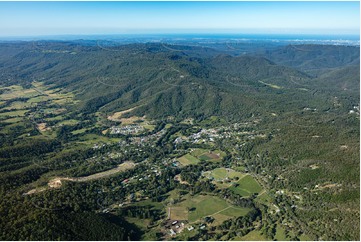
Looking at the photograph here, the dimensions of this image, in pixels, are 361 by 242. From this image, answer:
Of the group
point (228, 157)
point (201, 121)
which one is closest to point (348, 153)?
point (228, 157)

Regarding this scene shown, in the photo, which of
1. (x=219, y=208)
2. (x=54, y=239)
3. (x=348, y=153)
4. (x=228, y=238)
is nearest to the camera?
(x=54, y=239)

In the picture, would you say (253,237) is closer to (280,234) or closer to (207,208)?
(280,234)

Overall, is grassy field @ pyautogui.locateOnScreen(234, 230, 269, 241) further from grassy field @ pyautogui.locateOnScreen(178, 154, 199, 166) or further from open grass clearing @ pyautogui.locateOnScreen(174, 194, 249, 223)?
grassy field @ pyautogui.locateOnScreen(178, 154, 199, 166)

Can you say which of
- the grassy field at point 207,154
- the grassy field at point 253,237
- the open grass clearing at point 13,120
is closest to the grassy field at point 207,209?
the grassy field at point 253,237

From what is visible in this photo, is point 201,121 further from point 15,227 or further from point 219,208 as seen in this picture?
point 15,227

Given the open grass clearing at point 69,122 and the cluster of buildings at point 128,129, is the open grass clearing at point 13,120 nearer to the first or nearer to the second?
the open grass clearing at point 69,122

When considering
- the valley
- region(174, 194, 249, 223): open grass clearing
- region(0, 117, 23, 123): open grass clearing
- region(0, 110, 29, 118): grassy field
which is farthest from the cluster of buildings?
region(174, 194, 249, 223): open grass clearing
